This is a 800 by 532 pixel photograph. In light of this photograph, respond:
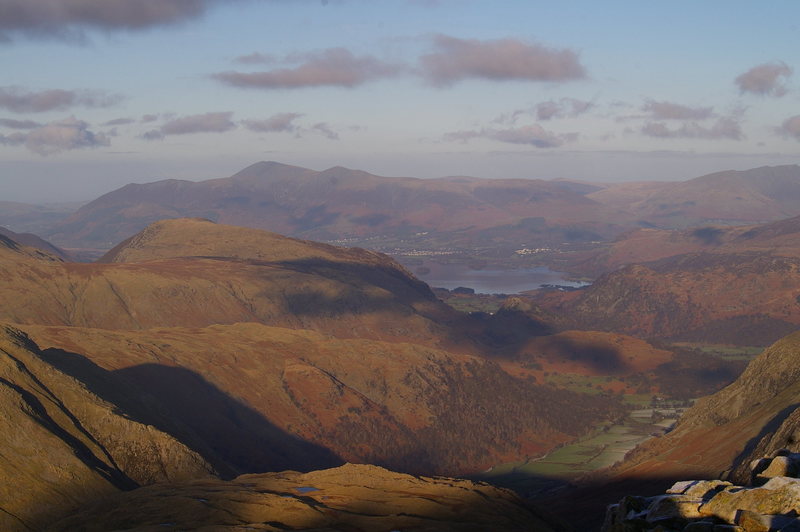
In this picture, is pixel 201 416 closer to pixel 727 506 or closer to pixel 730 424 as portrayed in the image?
pixel 730 424

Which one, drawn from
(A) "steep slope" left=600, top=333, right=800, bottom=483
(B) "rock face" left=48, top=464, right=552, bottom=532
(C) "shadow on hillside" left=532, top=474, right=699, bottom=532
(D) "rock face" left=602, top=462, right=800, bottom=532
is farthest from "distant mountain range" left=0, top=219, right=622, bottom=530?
(D) "rock face" left=602, top=462, right=800, bottom=532

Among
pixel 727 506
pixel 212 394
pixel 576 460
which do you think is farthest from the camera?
pixel 576 460

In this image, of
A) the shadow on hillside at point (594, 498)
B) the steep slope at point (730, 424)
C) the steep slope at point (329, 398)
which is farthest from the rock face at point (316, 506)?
the steep slope at point (730, 424)

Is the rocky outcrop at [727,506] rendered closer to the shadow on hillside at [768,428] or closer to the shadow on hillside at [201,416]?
the shadow on hillside at [768,428]

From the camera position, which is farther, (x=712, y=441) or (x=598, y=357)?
(x=598, y=357)

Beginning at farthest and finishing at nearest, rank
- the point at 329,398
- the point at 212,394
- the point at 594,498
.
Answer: the point at 329,398 → the point at 212,394 → the point at 594,498

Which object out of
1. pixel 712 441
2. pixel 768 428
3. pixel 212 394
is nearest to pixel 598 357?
pixel 712 441

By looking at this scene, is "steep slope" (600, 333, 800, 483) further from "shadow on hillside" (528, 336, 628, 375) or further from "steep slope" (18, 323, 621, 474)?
"shadow on hillside" (528, 336, 628, 375)
